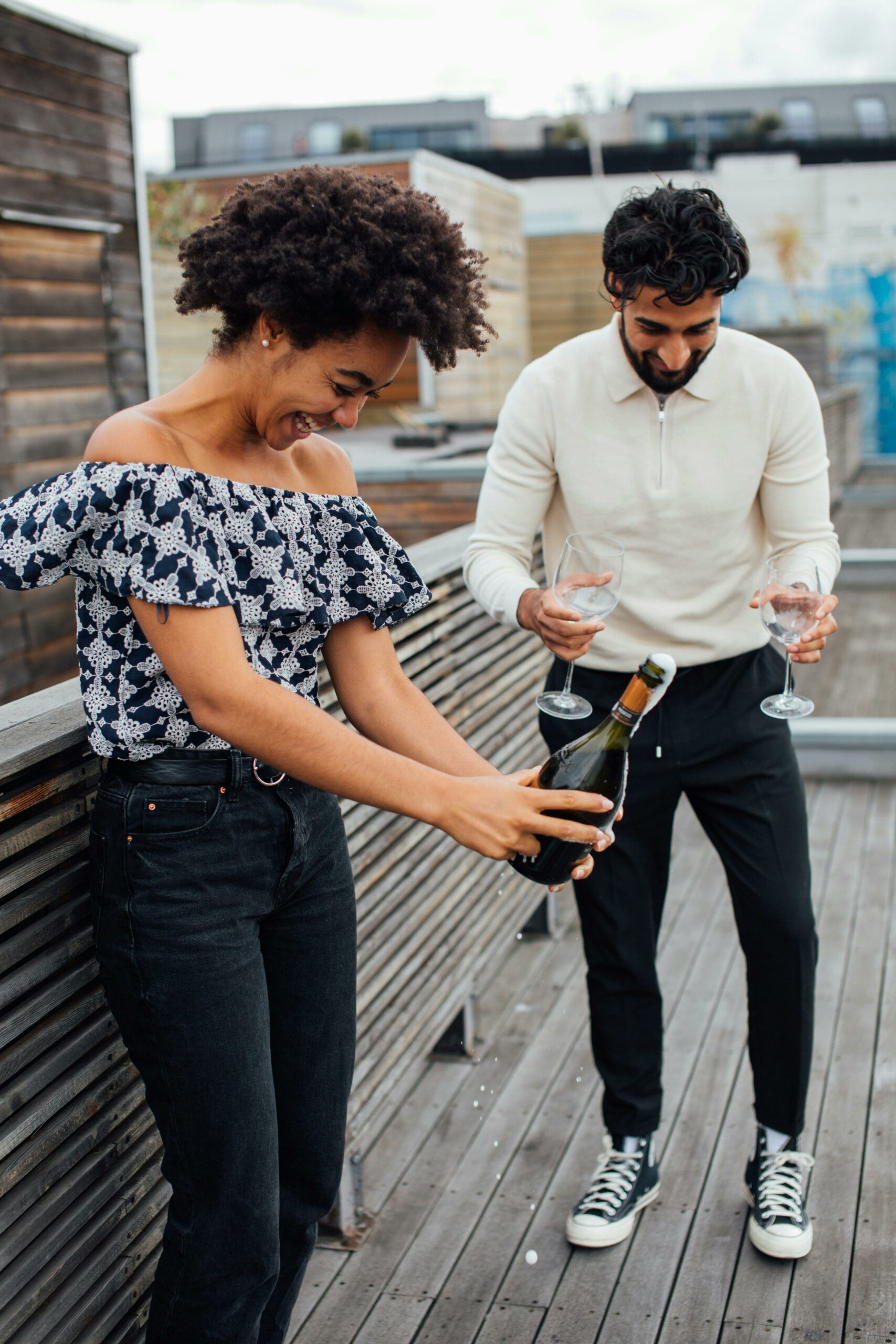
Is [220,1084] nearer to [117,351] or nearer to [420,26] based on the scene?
[117,351]

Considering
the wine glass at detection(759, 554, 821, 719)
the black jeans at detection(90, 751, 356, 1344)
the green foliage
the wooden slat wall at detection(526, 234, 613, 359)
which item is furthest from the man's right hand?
the wooden slat wall at detection(526, 234, 613, 359)

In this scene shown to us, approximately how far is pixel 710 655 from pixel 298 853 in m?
0.97

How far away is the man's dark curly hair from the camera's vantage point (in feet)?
6.35

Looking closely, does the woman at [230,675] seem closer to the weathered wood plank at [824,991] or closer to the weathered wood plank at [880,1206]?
the weathered wood plank at [824,991]

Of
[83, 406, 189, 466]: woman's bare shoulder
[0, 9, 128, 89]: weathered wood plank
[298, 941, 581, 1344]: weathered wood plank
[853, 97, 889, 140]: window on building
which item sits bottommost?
[298, 941, 581, 1344]: weathered wood plank

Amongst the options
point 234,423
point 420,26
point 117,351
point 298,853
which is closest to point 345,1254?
point 298,853

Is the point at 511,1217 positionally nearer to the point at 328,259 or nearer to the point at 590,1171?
the point at 590,1171

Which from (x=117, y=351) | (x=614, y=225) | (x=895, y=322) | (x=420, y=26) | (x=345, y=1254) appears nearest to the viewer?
(x=614, y=225)

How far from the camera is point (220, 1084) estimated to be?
4.75 feet

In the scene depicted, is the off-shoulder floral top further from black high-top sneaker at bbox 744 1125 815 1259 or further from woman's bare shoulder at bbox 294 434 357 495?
black high-top sneaker at bbox 744 1125 815 1259

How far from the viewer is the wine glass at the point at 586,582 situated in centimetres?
199

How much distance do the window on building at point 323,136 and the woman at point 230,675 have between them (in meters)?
46.7

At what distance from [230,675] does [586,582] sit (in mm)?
795

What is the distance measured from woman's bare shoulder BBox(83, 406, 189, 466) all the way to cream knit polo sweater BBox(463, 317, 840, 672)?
0.89 m
